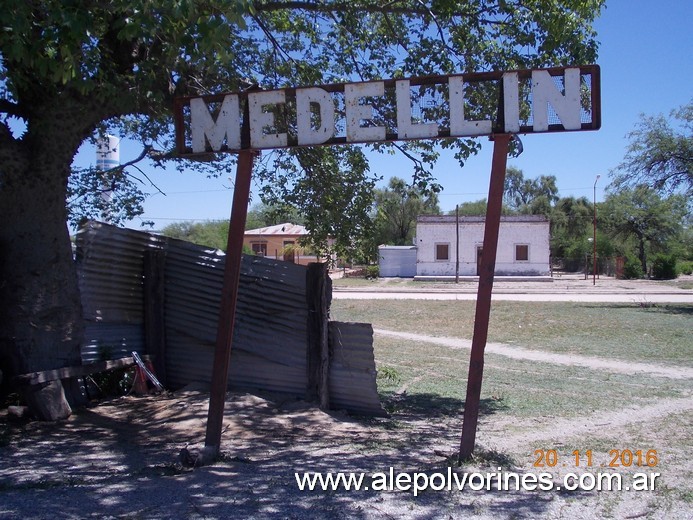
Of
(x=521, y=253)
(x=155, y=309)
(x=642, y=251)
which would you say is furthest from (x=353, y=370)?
(x=642, y=251)

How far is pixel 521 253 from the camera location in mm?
48875

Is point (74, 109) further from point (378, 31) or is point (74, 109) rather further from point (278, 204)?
point (378, 31)

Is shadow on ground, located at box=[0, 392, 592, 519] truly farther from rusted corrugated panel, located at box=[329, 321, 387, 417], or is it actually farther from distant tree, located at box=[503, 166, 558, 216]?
distant tree, located at box=[503, 166, 558, 216]

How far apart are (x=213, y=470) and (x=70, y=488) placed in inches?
41.9

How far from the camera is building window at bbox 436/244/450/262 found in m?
49.2

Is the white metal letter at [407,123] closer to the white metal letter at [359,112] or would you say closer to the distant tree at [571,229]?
the white metal letter at [359,112]

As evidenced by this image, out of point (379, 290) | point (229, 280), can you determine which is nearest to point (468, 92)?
point (229, 280)

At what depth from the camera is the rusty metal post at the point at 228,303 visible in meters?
5.69

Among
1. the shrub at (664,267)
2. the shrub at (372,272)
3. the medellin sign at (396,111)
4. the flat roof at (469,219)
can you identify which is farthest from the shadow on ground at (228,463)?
the shrub at (664,267)

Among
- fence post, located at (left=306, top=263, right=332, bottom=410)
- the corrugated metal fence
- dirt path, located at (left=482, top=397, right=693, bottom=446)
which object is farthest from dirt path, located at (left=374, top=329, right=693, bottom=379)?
fence post, located at (left=306, top=263, right=332, bottom=410)

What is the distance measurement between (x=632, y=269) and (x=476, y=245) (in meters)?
13.0

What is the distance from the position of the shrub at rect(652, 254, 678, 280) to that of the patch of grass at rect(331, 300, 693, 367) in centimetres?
2573
